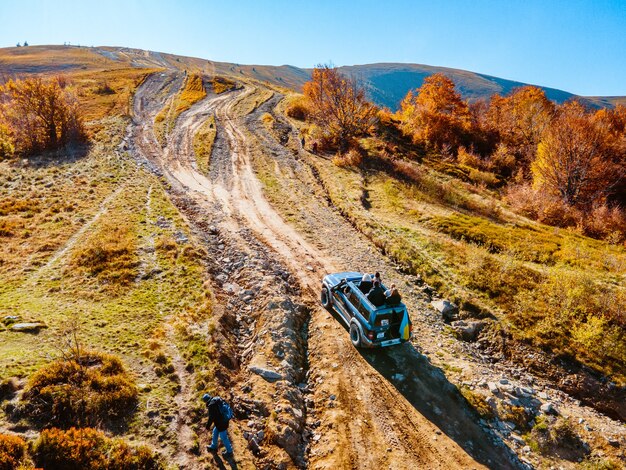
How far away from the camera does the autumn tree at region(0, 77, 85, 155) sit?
33.7 m

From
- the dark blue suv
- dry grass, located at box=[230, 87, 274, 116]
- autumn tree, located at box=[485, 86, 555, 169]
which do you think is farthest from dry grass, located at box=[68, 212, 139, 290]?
autumn tree, located at box=[485, 86, 555, 169]

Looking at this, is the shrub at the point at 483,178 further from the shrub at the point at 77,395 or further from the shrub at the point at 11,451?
the shrub at the point at 11,451

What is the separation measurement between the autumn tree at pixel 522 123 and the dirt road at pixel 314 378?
3719 centimetres

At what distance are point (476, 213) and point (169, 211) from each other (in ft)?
82.3

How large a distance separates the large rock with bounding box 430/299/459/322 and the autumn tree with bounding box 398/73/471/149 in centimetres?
3916

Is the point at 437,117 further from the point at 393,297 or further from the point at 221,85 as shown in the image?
the point at 221,85

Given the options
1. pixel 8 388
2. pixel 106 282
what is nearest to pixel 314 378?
pixel 8 388

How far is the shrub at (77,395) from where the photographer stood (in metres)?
8.45

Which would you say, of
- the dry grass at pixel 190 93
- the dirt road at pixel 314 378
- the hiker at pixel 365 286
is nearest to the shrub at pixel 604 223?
the dirt road at pixel 314 378

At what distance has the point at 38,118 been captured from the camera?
34.8 m

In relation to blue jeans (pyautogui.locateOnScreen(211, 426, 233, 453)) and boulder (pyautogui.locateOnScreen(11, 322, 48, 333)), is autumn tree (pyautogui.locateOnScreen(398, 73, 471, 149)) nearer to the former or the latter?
boulder (pyautogui.locateOnScreen(11, 322, 48, 333))

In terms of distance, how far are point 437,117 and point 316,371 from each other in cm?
4990

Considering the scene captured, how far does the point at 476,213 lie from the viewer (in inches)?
1171

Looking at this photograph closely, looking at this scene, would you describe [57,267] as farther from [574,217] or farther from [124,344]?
[574,217]
